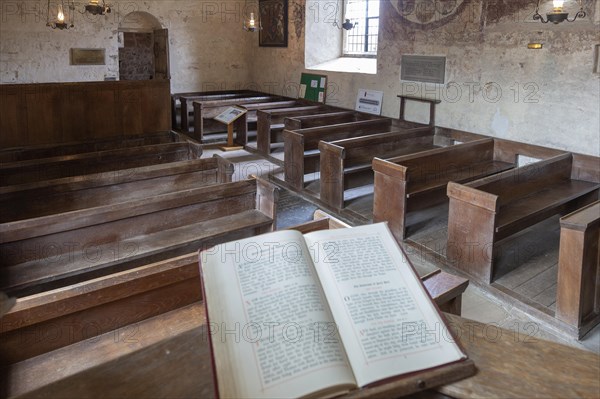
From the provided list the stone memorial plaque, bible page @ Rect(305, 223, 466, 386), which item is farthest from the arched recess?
bible page @ Rect(305, 223, 466, 386)

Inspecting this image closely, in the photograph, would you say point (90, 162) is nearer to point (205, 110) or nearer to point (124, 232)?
point (124, 232)

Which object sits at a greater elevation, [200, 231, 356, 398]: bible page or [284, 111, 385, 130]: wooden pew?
[284, 111, 385, 130]: wooden pew

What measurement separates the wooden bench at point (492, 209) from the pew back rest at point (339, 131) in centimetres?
228

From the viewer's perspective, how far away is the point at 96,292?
5.62 feet

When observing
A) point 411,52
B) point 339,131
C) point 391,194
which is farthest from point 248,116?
point 391,194

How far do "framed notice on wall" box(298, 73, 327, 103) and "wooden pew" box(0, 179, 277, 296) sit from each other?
502 centimetres

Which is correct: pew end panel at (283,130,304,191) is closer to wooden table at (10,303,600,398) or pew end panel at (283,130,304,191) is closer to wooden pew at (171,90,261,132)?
wooden pew at (171,90,261,132)

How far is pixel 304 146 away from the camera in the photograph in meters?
5.61

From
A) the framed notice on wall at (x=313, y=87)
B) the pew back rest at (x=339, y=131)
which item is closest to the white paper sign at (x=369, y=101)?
the pew back rest at (x=339, y=131)

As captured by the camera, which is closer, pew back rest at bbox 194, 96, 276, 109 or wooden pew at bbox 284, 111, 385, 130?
wooden pew at bbox 284, 111, 385, 130

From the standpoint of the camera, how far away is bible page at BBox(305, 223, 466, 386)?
94 centimetres

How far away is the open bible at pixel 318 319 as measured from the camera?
0.88m

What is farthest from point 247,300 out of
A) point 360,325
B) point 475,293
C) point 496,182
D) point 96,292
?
point 496,182

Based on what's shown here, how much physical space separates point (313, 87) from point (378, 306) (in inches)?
297
